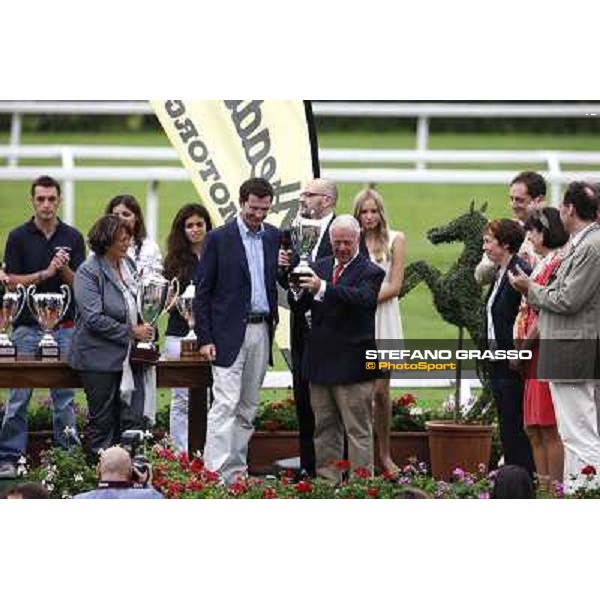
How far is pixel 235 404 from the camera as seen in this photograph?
990 cm

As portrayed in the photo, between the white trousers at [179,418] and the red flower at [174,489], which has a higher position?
the white trousers at [179,418]

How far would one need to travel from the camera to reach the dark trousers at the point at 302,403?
9.98 m

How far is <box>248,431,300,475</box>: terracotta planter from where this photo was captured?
34.9ft

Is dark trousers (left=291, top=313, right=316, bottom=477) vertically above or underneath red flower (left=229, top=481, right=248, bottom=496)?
above

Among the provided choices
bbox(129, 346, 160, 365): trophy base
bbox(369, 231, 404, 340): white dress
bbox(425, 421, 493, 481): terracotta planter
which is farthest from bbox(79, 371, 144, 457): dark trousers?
bbox(425, 421, 493, 481): terracotta planter

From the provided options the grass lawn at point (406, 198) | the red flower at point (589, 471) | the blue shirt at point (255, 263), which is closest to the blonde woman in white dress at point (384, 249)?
the grass lawn at point (406, 198)

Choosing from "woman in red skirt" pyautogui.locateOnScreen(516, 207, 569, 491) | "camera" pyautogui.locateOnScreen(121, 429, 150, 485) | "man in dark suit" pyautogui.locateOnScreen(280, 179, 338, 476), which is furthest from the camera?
"man in dark suit" pyautogui.locateOnScreen(280, 179, 338, 476)

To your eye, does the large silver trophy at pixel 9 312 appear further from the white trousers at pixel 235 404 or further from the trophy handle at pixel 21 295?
the white trousers at pixel 235 404

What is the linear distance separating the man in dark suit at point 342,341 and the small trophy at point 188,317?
1.77 feet

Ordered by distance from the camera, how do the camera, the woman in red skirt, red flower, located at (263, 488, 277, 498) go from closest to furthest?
the camera, red flower, located at (263, 488, 277, 498), the woman in red skirt

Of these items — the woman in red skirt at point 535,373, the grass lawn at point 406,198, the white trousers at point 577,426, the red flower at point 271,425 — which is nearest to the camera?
the white trousers at point 577,426

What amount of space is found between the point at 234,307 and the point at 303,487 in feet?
3.23

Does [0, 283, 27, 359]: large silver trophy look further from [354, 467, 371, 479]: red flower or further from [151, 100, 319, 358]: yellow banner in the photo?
[354, 467, 371, 479]: red flower

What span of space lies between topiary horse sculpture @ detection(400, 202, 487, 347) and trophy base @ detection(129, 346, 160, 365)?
114 centimetres
